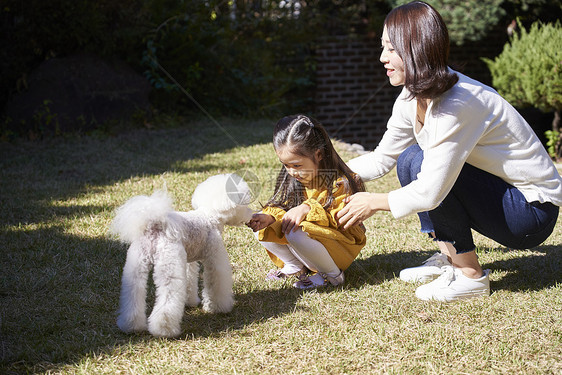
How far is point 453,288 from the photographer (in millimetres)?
2508

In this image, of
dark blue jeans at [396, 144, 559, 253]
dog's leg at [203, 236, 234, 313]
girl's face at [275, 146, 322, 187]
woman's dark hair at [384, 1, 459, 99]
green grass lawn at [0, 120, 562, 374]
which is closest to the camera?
green grass lawn at [0, 120, 562, 374]

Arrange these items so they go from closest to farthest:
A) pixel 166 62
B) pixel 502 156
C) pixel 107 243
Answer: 1. pixel 502 156
2. pixel 107 243
3. pixel 166 62

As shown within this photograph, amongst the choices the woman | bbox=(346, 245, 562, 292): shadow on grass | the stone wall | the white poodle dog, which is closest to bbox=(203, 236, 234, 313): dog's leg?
the white poodle dog

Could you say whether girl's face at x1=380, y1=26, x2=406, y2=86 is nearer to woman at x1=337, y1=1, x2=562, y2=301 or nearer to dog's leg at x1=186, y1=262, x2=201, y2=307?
woman at x1=337, y1=1, x2=562, y2=301

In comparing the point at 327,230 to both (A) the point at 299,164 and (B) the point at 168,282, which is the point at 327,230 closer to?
(A) the point at 299,164

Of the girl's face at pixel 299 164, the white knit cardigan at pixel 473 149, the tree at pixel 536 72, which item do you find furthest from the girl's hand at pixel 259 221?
the tree at pixel 536 72

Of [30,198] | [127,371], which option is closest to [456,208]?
[127,371]

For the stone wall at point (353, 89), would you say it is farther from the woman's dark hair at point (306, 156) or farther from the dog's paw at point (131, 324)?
the dog's paw at point (131, 324)

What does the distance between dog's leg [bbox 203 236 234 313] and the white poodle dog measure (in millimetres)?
18

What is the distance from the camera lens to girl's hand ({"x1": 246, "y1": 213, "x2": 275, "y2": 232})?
2.42 m

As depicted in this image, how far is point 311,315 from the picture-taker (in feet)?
7.75

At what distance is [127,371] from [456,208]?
4.83ft

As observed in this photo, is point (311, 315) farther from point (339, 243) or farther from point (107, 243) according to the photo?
point (107, 243)

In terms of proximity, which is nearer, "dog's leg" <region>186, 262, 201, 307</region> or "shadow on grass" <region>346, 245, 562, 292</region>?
"dog's leg" <region>186, 262, 201, 307</region>
